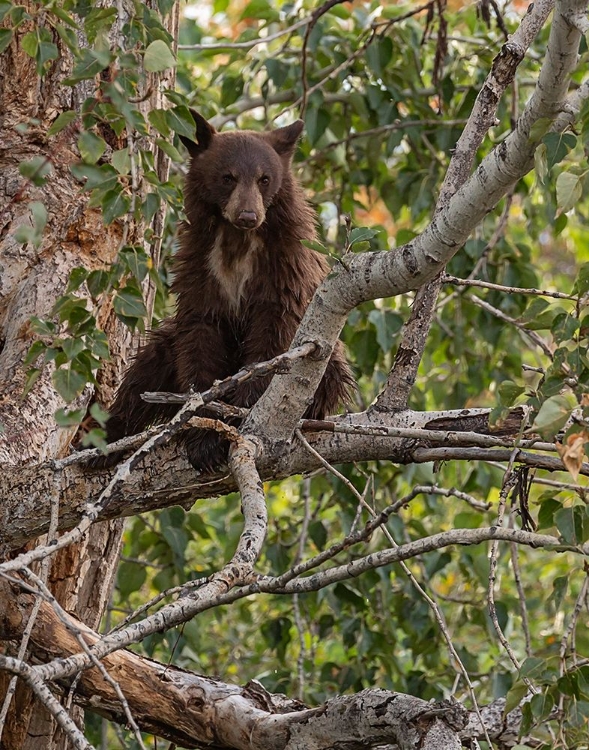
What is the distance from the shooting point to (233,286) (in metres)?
4.12

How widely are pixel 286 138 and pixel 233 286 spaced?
839 millimetres

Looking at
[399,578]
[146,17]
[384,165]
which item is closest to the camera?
[146,17]

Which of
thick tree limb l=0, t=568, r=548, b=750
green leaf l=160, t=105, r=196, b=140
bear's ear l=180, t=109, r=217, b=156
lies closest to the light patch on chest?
bear's ear l=180, t=109, r=217, b=156

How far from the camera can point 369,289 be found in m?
2.73

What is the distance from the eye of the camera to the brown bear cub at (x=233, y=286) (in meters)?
3.94

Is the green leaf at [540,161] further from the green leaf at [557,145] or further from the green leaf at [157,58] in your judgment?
the green leaf at [157,58]

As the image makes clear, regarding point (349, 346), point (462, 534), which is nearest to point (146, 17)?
point (462, 534)

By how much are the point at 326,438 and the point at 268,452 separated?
0.24m

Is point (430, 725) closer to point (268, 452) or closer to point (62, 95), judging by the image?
point (268, 452)

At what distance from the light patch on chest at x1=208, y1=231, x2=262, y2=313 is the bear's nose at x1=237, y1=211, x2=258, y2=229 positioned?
9.2 inches

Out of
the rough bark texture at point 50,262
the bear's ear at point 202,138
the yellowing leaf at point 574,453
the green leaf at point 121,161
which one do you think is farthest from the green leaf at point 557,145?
the bear's ear at point 202,138

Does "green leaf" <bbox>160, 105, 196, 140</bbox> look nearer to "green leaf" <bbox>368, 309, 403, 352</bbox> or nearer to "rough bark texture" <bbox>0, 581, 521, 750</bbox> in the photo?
"rough bark texture" <bbox>0, 581, 521, 750</bbox>

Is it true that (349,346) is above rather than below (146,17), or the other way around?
below

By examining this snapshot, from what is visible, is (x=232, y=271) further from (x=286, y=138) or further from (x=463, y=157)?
(x=463, y=157)
